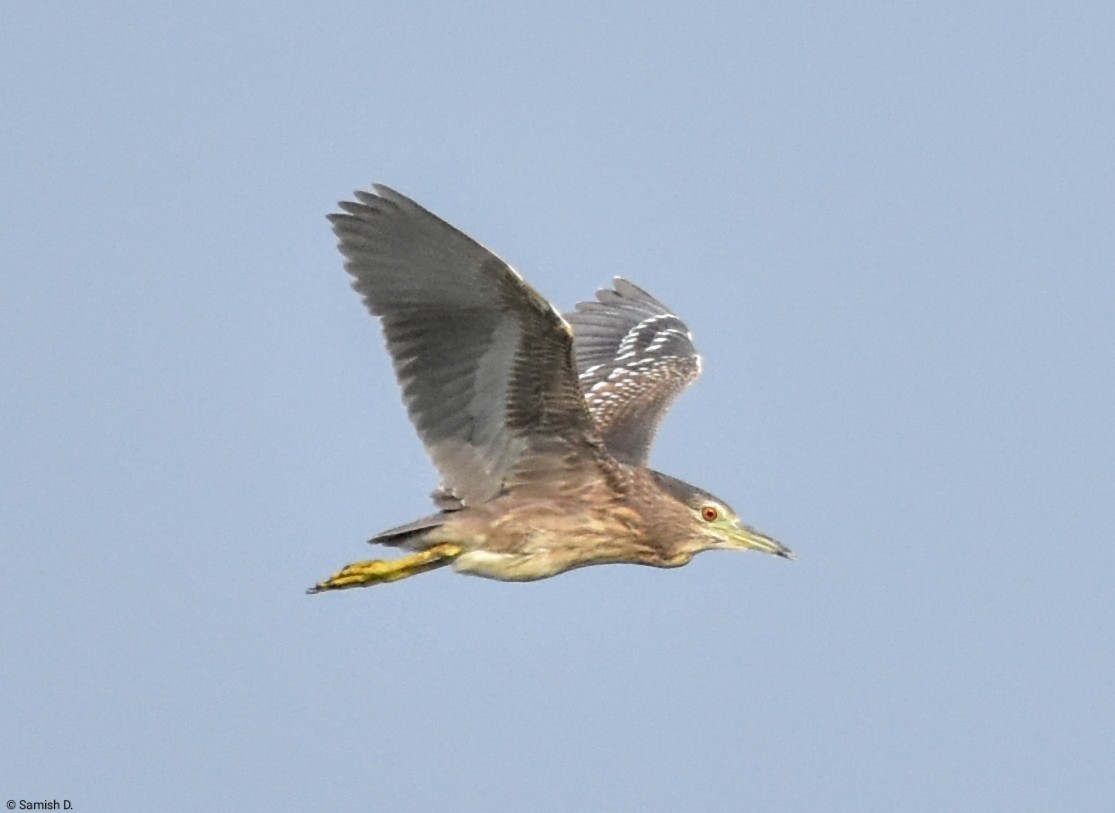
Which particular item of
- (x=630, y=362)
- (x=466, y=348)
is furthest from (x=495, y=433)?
(x=630, y=362)

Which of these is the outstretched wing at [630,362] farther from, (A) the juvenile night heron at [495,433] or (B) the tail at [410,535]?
(B) the tail at [410,535]

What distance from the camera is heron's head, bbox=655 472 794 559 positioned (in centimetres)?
1267

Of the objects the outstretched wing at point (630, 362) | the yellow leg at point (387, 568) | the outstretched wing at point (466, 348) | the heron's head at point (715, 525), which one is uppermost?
the outstretched wing at point (630, 362)

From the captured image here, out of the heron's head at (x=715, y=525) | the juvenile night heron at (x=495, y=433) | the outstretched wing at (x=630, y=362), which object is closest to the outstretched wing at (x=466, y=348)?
the juvenile night heron at (x=495, y=433)

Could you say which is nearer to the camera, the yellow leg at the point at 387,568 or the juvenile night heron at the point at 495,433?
the juvenile night heron at the point at 495,433

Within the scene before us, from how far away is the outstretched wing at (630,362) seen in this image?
14.4 metres

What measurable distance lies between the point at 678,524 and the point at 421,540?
5.49 feet

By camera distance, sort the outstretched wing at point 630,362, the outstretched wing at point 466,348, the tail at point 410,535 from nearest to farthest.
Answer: the outstretched wing at point 466,348 < the tail at point 410,535 < the outstretched wing at point 630,362

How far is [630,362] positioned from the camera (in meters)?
15.6

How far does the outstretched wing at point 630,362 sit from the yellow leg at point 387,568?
1830 mm

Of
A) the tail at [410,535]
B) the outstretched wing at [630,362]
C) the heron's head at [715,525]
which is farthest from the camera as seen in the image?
the outstretched wing at [630,362]

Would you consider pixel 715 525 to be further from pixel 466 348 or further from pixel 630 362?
pixel 630 362

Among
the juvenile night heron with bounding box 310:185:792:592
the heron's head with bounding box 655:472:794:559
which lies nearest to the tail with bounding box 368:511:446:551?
the juvenile night heron with bounding box 310:185:792:592

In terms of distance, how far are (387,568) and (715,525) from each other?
2165 millimetres
